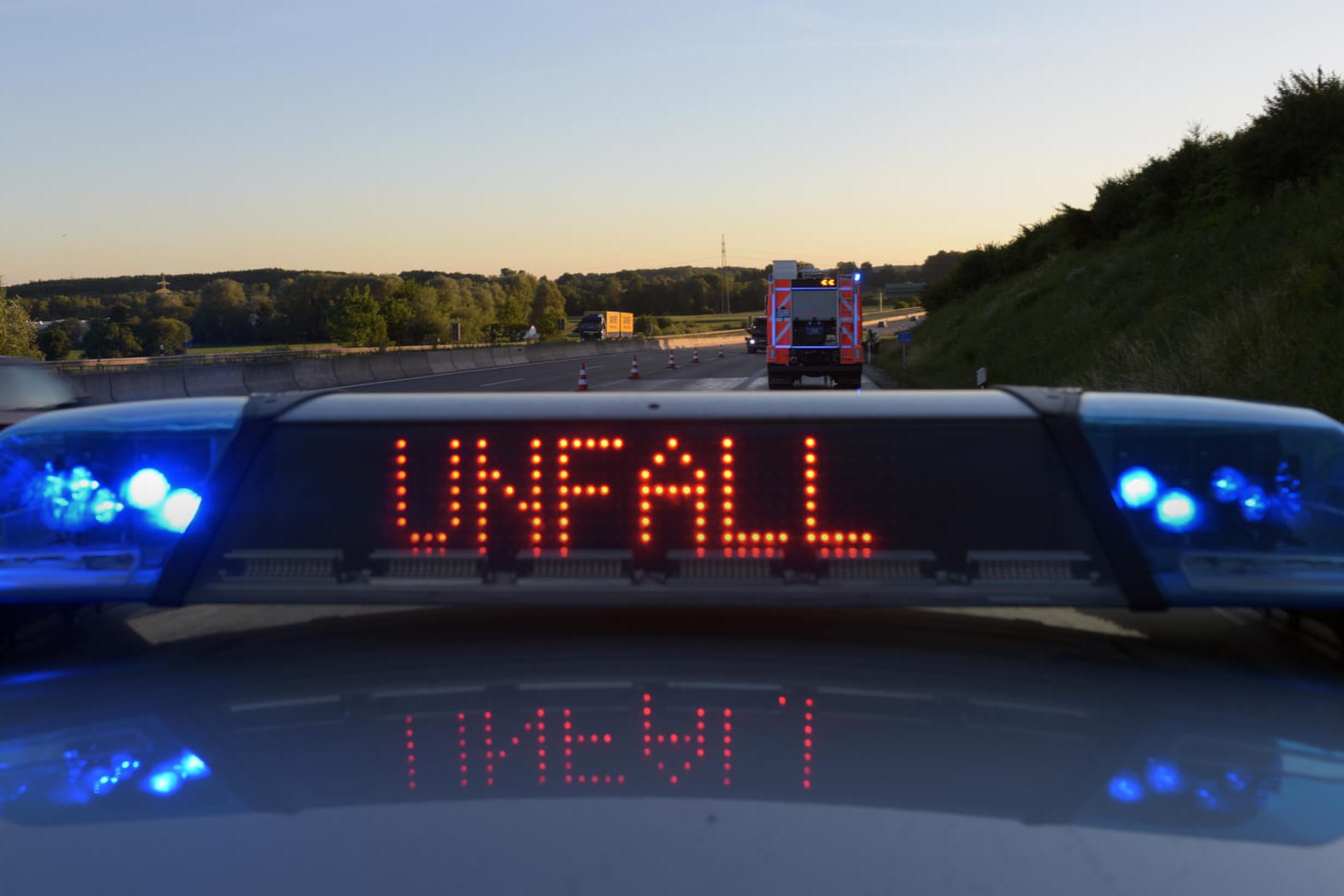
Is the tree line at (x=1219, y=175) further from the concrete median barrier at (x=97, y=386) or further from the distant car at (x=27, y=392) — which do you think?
the concrete median barrier at (x=97, y=386)

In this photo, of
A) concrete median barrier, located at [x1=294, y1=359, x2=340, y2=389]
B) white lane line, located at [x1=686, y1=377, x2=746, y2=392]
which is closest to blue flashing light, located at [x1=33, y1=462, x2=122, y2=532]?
white lane line, located at [x1=686, y1=377, x2=746, y2=392]

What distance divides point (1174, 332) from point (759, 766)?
855 inches

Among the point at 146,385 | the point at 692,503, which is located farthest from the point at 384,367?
the point at 692,503

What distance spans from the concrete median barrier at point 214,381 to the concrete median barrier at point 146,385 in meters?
0.28

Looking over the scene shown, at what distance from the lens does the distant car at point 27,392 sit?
1237 cm

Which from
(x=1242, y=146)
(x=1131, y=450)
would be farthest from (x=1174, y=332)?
(x=1131, y=450)

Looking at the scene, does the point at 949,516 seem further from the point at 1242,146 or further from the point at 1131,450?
the point at 1242,146

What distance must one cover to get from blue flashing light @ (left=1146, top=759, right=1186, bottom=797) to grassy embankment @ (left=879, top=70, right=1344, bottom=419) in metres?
12.0

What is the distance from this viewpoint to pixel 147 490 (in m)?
4.47

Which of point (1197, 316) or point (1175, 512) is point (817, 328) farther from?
point (1175, 512)

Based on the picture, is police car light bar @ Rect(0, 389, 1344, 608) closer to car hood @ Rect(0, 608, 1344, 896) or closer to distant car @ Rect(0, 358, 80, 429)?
car hood @ Rect(0, 608, 1344, 896)

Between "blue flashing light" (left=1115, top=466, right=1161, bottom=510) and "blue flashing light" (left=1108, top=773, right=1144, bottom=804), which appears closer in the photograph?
"blue flashing light" (left=1108, top=773, right=1144, bottom=804)

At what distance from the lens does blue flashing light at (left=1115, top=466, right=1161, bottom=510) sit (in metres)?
4.27

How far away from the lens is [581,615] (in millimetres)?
4656
